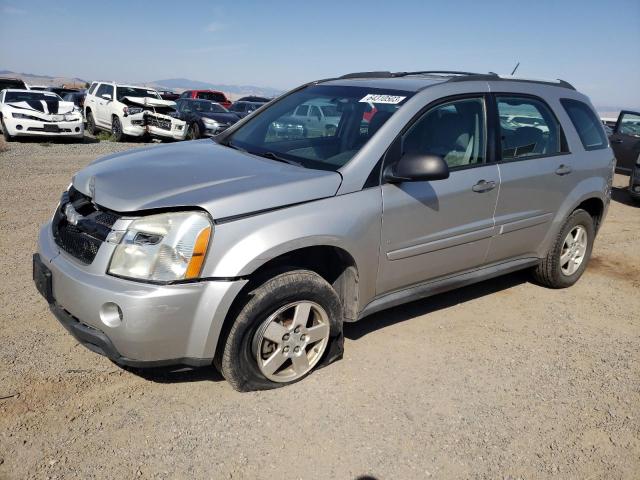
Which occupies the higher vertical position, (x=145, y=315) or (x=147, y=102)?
(x=145, y=315)

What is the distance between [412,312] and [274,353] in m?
1.61

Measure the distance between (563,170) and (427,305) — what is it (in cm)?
157

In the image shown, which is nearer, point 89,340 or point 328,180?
point 89,340

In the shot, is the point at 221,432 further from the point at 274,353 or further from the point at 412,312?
the point at 412,312

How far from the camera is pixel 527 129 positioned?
4340 millimetres

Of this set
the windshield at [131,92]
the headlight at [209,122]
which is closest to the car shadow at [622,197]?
the headlight at [209,122]

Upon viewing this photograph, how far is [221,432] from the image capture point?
2.79m

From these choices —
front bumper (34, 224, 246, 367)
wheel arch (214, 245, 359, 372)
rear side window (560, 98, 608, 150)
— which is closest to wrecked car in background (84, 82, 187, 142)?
rear side window (560, 98, 608, 150)

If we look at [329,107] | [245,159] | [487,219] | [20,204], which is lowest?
[20,204]

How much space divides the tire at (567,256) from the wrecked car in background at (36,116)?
1351cm

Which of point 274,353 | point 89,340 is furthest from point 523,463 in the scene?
point 89,340

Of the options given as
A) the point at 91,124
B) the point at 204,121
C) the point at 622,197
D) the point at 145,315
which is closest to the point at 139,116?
the point at 204,121

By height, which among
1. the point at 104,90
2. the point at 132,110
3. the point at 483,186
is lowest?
the point at 132,110

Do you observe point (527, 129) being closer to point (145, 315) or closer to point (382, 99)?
point (382, 99)
